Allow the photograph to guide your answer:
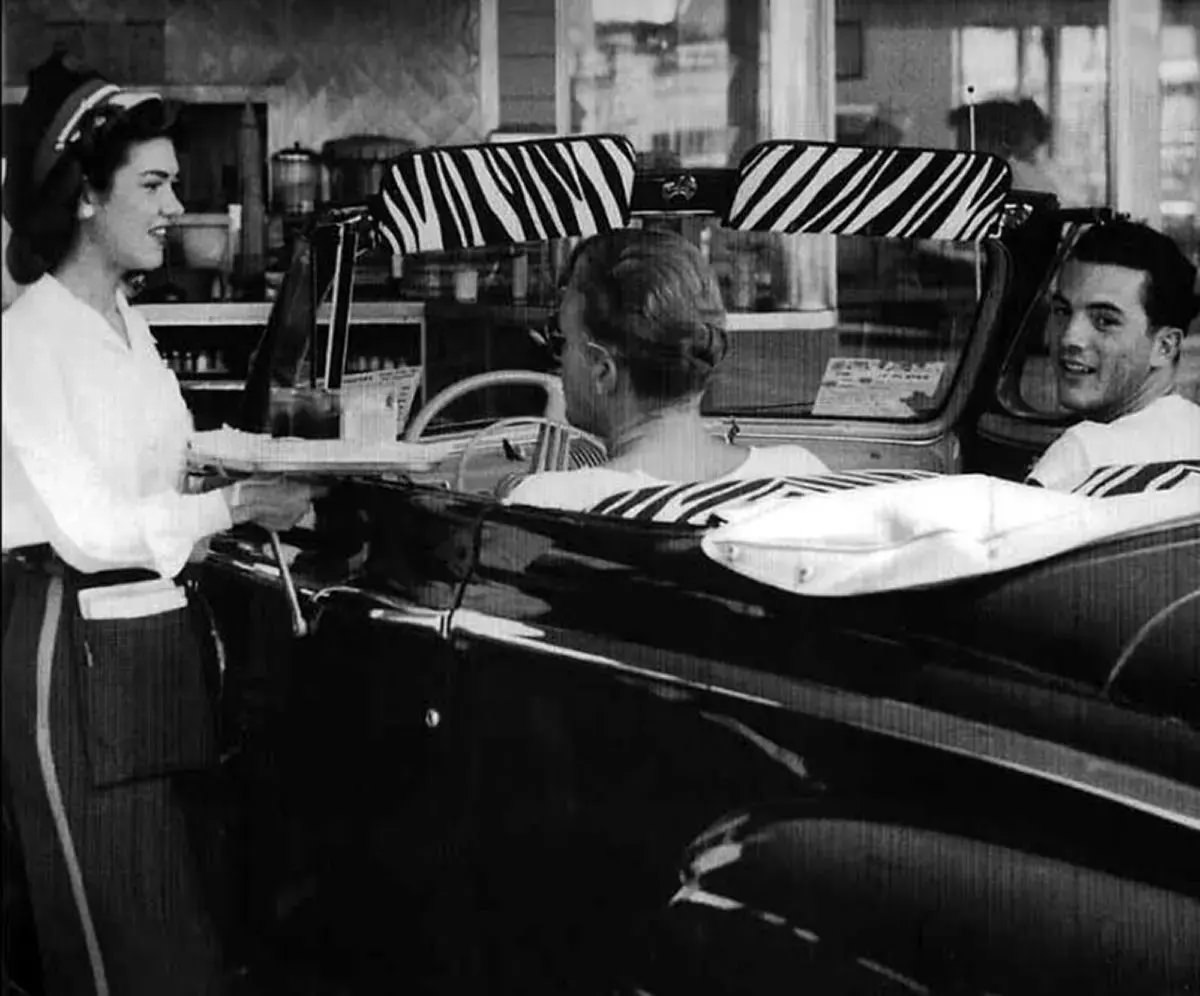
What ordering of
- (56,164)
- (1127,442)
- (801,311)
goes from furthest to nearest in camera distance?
(801,311) < (1127,442) < (56,164)

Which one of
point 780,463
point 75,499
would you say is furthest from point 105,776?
point 780,463

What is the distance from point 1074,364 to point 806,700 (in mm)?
832

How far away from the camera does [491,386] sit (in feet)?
7.89

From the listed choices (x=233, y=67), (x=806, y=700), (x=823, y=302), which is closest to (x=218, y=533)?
(x=233, y=67)

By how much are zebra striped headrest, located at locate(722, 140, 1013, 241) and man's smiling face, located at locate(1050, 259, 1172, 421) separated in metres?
0.16

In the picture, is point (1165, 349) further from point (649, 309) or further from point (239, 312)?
point (239, 312)

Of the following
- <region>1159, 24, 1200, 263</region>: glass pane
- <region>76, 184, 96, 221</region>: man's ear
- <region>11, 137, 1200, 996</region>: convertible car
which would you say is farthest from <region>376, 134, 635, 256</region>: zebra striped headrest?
<region>1159, 24, 1200, 263</region>: glass pane

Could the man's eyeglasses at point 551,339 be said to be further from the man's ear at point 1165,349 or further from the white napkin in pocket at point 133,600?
the man's ear at point 1165,349

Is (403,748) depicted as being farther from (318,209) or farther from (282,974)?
(318,209)

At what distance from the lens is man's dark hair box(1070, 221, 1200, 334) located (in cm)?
254

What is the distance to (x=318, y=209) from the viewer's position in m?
2.25

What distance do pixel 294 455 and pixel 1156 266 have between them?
121cm

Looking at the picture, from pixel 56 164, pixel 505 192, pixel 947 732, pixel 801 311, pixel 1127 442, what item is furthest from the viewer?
pixel 801 311

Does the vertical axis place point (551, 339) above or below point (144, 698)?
above
